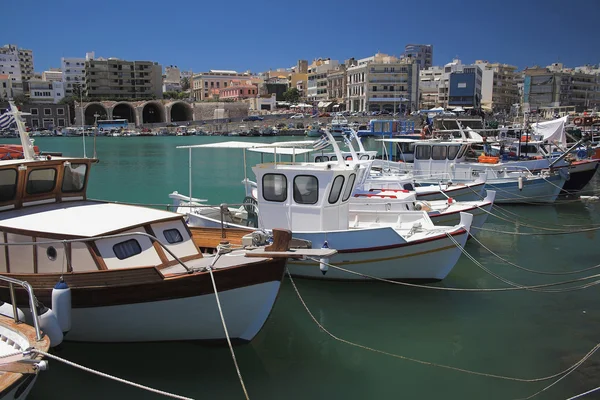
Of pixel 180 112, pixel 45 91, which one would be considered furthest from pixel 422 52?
pixel 45 91

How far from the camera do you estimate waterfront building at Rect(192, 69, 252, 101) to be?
13448cm

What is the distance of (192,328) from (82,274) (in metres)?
1.83

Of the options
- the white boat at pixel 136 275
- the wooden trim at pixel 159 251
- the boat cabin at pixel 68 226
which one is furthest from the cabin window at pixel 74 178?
the wooden trim at pixel 159 251

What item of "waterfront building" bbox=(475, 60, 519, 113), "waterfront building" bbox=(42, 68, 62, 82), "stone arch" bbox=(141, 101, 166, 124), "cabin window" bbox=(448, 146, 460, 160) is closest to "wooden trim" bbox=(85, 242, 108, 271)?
"cabin window" bbox=(448, 146, 460, 160)

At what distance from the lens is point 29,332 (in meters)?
6.52

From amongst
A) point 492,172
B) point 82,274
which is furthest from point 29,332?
point 492,172

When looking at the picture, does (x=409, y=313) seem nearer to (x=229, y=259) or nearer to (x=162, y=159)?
(x=229, y=259)

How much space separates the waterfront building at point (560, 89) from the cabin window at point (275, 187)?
9580cm

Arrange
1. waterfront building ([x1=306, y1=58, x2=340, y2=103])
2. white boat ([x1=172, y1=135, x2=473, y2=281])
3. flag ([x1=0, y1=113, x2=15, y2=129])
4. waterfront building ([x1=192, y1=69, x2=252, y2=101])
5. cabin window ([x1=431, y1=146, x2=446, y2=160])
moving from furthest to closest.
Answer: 1. waterfront building ([x1=192, y1=69, x2=252, y2=101])
2. waterfront building ([x1=306, y1=58, x2=340, y2=103])
3. cabin window ([x1=431, y1=146, x2=446, y2=160])
4. flag ([x1=0, y1=113, x2=15, y2=129])
5. white boat ([x1=172, y1=135, x2=473, y2=281])

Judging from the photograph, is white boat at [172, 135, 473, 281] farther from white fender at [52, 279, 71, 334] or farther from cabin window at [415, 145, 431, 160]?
cabin window at [415, 145, 431, 160]

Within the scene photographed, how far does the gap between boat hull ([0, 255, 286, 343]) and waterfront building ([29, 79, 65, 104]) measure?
11612 centimetres

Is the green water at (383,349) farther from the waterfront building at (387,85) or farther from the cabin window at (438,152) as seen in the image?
the waterfront building at (387,85)

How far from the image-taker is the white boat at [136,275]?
7676 mm

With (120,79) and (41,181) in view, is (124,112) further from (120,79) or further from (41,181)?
(41,181)
